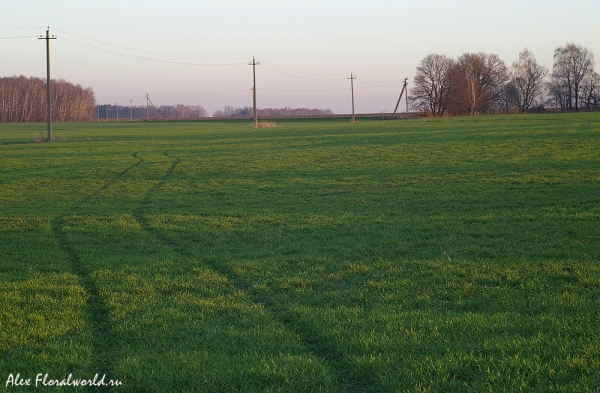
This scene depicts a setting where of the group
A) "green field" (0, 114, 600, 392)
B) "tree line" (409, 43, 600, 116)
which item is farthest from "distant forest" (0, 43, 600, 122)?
"green field" (0, 114, 600, 392)

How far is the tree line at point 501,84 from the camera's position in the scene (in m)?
107

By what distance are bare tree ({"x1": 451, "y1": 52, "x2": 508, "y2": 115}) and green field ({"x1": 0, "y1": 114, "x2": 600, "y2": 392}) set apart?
8727cm

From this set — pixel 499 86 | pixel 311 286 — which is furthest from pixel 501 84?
pixel 311 286

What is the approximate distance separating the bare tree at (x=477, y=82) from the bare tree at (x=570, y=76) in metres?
12.5

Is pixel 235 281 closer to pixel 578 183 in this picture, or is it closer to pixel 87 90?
pixel 578 183

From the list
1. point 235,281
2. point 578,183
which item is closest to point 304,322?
point 235,281

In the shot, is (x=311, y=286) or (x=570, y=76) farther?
(x=570, y=76)

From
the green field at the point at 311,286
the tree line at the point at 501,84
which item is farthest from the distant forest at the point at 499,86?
the green field at the point at 311,286

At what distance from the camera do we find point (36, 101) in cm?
15238

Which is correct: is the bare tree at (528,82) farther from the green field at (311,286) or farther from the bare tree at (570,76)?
the green field at (311,286)

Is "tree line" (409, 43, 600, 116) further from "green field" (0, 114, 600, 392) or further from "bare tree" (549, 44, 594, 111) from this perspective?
"green field" (0, 114, 600, 392)

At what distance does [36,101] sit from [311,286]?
16493 cm

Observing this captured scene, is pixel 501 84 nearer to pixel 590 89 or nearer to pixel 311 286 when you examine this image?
pixel 590 89

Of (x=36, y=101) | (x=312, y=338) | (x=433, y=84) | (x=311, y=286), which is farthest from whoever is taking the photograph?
(x=36, y=101)
